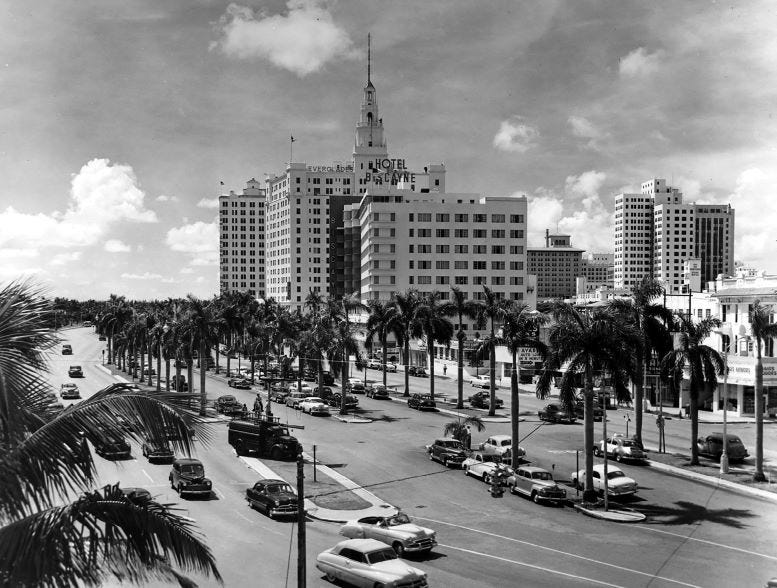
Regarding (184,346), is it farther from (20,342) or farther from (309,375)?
(20,342)

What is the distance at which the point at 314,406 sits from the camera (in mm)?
62344

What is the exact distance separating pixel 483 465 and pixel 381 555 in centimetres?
1775

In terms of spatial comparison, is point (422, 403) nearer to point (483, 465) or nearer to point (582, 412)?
point (582, 412)

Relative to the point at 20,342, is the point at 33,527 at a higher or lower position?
lower

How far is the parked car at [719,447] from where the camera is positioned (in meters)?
43.6

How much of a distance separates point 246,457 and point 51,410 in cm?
3565

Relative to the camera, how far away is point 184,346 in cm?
7512

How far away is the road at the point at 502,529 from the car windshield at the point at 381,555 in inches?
68.6

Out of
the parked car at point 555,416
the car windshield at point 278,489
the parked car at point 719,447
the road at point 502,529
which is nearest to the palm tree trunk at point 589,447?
the road at point 502,529

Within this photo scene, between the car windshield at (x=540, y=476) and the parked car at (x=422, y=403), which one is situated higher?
the car windshield at (x=540, y=476)

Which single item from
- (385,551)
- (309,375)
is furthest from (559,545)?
(309,375)

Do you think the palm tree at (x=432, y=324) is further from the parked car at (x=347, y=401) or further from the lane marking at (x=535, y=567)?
the lane marking at (x=535, y=567)

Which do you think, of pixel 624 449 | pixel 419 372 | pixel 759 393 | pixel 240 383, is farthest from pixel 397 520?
pixel 419 372

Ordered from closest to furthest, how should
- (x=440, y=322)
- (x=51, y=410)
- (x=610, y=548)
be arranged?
(x=51, y=410), (x=610, y=548), (x=440, y=322)
